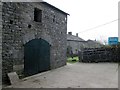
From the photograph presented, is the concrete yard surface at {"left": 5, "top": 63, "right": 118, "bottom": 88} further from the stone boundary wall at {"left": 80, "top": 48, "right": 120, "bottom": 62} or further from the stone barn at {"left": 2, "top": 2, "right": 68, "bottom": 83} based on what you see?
the stone boundary wall at {"left": 80, "top": 48, "right": 120, "bottom": 62}

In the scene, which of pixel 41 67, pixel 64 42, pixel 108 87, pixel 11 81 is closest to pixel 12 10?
pixel 11 81

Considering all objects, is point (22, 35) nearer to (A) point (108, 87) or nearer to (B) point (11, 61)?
(B) point (11, 61)

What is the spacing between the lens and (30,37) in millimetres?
10141

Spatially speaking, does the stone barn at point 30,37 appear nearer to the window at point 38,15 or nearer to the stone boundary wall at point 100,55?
the window at point 38,15

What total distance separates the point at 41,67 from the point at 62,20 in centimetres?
519

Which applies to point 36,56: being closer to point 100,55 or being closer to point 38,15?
point 38,15

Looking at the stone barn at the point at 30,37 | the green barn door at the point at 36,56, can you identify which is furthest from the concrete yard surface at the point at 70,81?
the stone barn at the point at 30,37

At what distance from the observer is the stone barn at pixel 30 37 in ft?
28.0

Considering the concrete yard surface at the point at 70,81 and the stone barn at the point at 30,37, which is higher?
the stone barn at the point at 30,37

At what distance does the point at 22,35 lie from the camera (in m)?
9.52

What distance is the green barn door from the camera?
32.5ft

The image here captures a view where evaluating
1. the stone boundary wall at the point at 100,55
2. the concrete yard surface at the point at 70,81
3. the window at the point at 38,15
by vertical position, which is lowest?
the concrete yard surface at the point at 70,81

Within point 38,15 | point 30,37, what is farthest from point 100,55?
point 30,37

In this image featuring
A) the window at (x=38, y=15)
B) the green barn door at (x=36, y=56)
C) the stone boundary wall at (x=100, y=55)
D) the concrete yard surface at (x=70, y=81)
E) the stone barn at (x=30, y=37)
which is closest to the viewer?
the concrete yard surface at (x=70, y=81)
